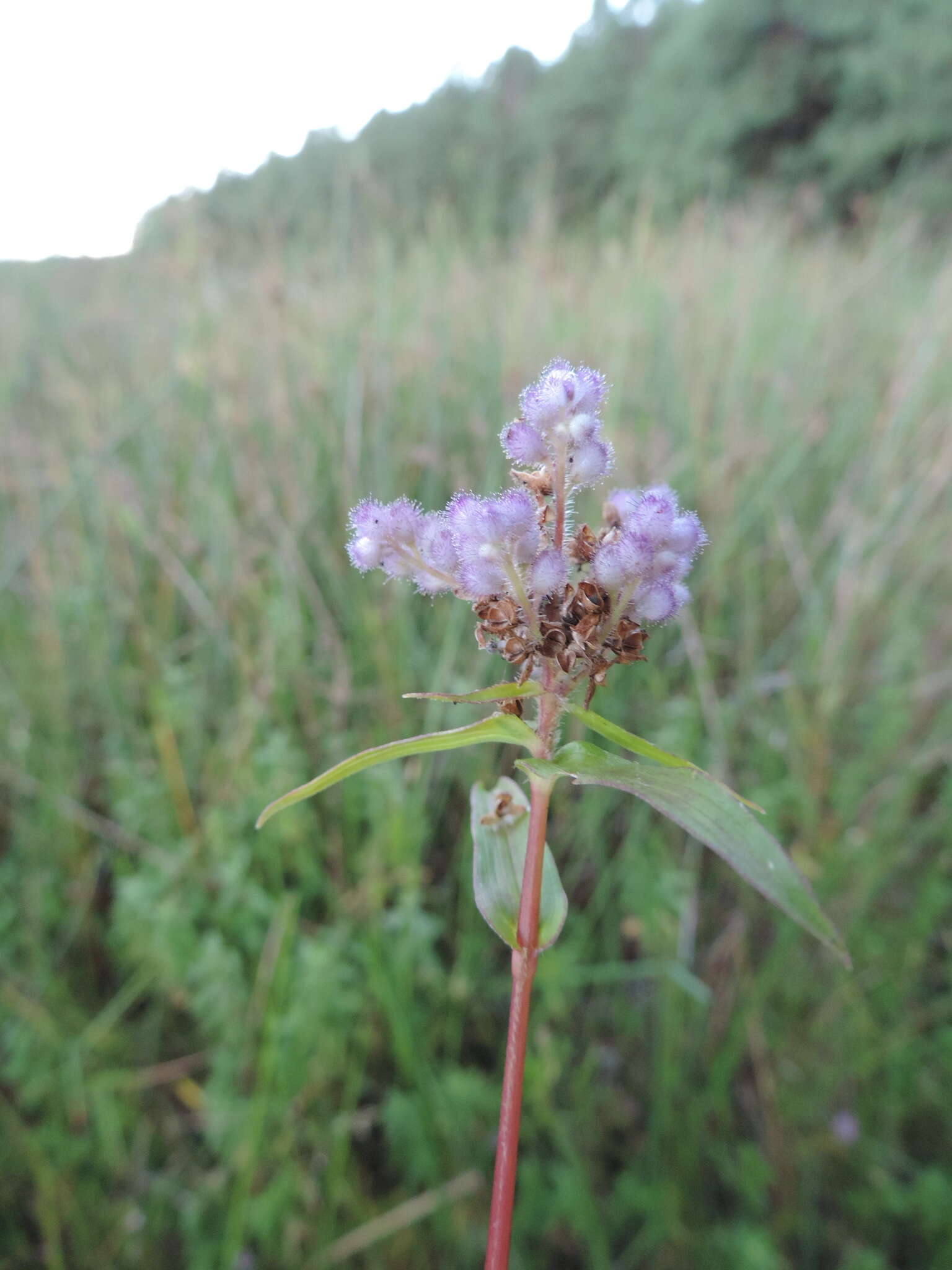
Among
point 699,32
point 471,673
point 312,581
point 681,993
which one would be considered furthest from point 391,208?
point 699,32

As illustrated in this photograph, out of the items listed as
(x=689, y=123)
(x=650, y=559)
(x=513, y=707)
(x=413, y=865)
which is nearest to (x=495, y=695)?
(x=513, y=707)

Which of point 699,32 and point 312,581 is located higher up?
point 699,32

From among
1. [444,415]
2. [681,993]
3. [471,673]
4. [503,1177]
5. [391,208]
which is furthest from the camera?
[391,208]

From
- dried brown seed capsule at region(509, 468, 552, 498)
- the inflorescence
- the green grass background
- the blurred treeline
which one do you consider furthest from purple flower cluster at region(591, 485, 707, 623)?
the blurred treeline

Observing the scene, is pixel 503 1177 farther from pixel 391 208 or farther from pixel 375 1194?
pixel 391 208

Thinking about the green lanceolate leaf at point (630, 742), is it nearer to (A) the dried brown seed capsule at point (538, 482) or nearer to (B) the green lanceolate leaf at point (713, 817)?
(B) the green lanceolate leaf at point (713, 817)

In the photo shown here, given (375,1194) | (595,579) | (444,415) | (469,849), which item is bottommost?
(375,1194)

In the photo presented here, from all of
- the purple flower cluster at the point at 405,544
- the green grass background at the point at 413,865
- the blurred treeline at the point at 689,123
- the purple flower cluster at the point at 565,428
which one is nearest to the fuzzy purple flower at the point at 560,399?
the purple flower cluster at the point at 565,428

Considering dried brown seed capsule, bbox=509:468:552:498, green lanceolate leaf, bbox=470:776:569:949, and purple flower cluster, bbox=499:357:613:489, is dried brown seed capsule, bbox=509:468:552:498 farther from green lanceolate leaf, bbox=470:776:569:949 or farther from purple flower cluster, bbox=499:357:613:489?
green lanceolate leaf, bbox=470:776:569:949
